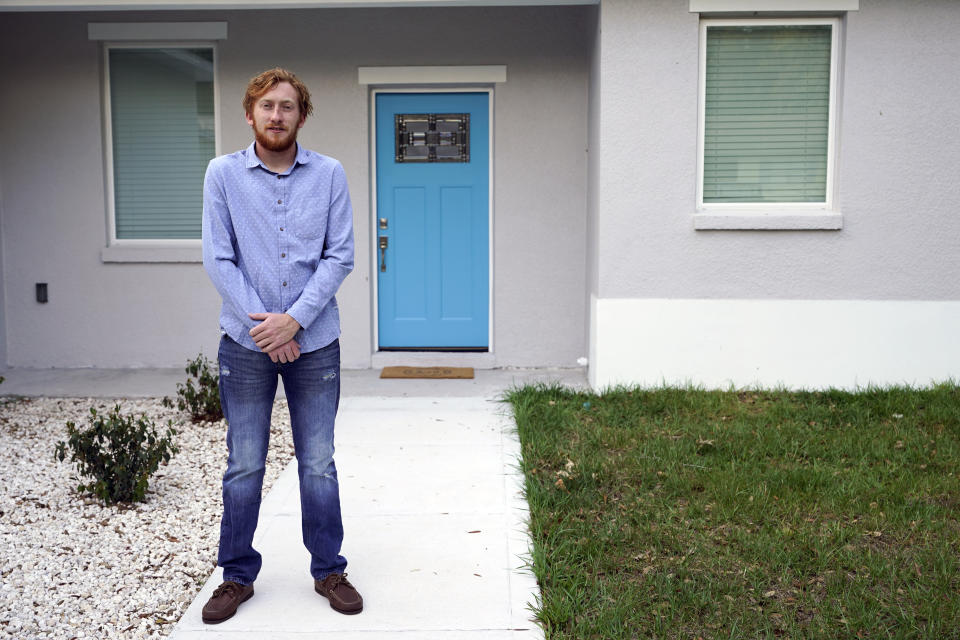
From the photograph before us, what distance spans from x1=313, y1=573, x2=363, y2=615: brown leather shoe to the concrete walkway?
0.12 ft

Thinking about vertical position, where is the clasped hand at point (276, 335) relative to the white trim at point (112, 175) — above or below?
below

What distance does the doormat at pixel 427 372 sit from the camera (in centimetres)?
762

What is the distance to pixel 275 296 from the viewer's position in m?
3.20

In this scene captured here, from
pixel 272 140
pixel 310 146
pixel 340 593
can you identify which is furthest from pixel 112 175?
pixel 340 593

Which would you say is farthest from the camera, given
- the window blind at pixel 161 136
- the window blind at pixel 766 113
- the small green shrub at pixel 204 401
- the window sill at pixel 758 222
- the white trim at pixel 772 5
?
the window blind at pixel 161 136

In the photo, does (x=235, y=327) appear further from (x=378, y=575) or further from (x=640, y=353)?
(x=640, y=353)

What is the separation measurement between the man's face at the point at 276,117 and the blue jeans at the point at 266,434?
70cm

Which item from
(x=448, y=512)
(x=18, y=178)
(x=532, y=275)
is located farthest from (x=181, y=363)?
(x=448, y=512)

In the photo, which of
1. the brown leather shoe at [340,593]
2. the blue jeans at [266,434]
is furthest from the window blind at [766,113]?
the brown leather shoe at [340,593]

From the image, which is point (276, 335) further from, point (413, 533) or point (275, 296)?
point (413, 533)

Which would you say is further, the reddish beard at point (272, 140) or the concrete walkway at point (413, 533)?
the concrete walkway at point (413, 533)

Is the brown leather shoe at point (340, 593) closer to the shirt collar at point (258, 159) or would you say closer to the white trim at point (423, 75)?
the shirt collar at point (258, 159)

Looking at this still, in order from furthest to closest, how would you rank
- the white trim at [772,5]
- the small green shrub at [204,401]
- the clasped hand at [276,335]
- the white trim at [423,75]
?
the white trim at [423,75]
the white trim at [772,5]
the small green shrub at [204,401]
the clasped hand at [276,335]

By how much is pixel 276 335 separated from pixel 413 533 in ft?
4.91
